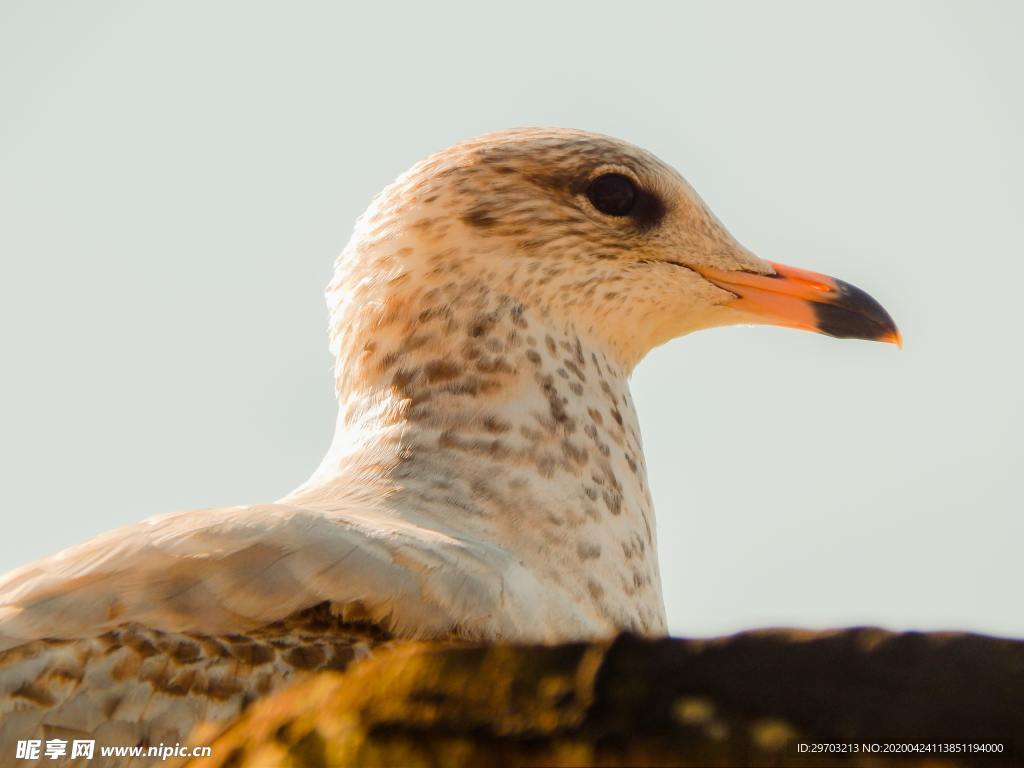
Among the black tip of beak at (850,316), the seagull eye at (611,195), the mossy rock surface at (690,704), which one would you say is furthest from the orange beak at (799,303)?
the mossy rock surface at (690,704)

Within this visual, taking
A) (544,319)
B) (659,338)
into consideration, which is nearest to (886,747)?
(544,319)

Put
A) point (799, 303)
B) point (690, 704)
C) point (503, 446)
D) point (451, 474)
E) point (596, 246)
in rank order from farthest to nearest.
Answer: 1. point (799, 303)
2. point (596, 246)
3. point (503, 446)
4. point (451, 474)
5. point (690, 704)

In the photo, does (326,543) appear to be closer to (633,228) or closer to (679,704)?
(679,704)

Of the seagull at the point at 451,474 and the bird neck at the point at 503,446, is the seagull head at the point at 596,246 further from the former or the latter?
the bird neck at the point at 503,446

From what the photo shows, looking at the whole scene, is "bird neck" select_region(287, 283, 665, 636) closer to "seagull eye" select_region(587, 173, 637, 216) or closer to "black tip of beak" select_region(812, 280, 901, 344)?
"seagull eye" select_region(587, 173, 637, 216)

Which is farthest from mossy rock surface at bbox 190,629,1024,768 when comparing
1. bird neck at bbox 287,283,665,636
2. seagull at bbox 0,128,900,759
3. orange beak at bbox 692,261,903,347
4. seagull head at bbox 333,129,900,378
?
orange beak at bbox 692,261,903,347

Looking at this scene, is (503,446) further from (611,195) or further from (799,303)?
(799,303)

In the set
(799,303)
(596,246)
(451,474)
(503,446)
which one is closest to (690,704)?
(451,474)
